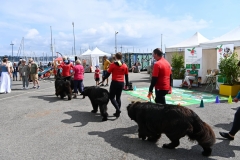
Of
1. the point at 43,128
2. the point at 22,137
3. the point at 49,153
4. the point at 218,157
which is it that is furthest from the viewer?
the point at 43,128

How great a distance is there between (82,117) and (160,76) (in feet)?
9.14

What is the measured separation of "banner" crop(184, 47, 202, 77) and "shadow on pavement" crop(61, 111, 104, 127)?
8.06 meters

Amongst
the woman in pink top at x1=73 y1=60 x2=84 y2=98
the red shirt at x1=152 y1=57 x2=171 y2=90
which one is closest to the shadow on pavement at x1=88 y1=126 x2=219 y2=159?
the red shirt at x1=152 y1=57 x2=171 y2=90

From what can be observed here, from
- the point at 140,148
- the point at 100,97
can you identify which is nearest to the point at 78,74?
the point at 100,97

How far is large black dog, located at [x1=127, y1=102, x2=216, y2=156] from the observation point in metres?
3.63

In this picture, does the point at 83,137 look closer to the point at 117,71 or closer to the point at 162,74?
the point at 117,71

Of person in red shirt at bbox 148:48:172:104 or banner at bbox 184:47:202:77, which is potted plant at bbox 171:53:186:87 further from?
person in red shirt at bbox 148:48:172:104

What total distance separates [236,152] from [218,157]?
1.49 feet

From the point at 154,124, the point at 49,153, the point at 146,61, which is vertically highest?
the point at 146,61

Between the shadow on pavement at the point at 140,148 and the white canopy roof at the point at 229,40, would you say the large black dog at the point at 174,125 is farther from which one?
the white canopy roof at the point at 229,40

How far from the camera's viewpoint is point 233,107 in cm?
721

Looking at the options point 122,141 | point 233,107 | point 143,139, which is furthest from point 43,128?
point 233,107

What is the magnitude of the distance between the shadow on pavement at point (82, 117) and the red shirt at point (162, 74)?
207 centimetres

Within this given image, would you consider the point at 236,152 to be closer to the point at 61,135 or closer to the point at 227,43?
the point at 61,135
